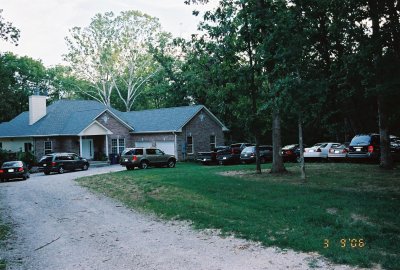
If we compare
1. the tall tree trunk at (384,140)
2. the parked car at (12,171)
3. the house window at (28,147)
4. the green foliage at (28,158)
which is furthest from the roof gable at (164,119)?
the tall tree trunk at (384,140)

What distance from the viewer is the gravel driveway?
6.81 m

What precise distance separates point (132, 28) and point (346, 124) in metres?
31.2

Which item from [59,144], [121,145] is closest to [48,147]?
[59,144]

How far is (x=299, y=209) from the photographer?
34.3 ft

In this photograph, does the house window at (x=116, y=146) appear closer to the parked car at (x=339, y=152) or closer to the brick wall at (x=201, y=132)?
the brick wall at (x=201, y=132)

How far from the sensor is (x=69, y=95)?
235 feet

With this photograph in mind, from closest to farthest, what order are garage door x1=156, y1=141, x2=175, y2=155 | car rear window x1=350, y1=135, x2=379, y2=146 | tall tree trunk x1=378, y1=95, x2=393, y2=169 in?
tall tree trunk x1=378, y1=95, x2=393, y2=169 < car rear window x1=350, y1=135, x2=379, y2=146 < garage door x1=156, y1=141, x2=175, y2=155

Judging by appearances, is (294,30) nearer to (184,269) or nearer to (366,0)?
(366,0)

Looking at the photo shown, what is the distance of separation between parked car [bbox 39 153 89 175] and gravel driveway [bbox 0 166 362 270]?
1715 cm

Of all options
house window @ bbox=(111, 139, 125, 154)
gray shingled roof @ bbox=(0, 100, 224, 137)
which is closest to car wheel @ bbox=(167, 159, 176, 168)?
gray shingled roof @ bbox=(0, 100, 224, 137)

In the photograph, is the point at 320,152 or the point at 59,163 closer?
the point at 320,152

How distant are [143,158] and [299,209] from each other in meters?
20.2

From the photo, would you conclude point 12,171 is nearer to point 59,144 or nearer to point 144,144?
point 59,144

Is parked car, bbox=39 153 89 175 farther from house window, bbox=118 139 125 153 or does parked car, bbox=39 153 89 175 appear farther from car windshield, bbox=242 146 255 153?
car windshield, bbox=242 146 255 153
